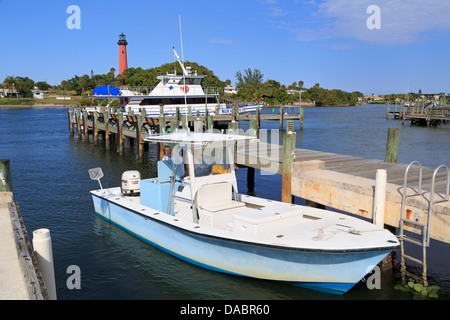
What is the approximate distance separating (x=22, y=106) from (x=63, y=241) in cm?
12710

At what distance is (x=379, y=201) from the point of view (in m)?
7.39

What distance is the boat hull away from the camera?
6.32m

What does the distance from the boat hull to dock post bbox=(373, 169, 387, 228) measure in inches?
52.5

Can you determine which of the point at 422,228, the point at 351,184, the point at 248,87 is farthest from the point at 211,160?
the point at 248,87

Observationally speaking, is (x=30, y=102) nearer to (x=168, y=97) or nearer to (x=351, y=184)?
(x=168, y=97)

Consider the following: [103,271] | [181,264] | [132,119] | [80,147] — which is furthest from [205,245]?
[80,147]

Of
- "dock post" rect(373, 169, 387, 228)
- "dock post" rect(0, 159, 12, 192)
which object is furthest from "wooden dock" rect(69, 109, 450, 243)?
"dock post" rect(0, 159, 12, 192)

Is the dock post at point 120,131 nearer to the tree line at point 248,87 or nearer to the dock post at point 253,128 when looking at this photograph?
the dock post at point 253,128

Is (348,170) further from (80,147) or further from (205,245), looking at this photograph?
(80,147)

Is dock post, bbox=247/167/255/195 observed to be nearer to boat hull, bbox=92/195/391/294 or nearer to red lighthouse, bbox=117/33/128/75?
boat hull, bbox=92/195/391/294

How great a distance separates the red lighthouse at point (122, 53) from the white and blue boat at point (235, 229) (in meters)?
85.8

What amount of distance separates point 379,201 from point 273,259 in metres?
2.55
